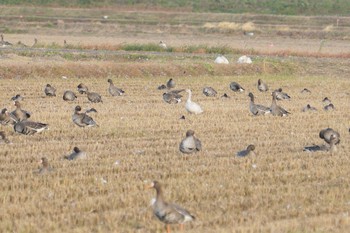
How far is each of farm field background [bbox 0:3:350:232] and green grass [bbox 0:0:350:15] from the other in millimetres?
60135

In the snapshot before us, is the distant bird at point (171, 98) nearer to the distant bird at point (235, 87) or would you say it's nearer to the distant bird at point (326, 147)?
the distant bird at point (235, 87)

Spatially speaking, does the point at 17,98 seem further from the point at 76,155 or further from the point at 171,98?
the point at 76,155

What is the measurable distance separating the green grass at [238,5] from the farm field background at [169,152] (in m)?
60.1

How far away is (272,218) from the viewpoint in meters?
12.3

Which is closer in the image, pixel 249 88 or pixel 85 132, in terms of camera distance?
pixel 85 132

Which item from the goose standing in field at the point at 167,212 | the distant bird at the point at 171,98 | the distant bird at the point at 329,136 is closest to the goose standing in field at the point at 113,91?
the distant bird at the point at 171,98

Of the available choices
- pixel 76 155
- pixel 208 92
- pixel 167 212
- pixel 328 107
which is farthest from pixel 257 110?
pixel 167 212

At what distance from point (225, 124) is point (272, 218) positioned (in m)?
11.0

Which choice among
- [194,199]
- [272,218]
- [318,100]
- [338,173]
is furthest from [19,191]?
[318,100]

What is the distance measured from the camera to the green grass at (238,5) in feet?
349

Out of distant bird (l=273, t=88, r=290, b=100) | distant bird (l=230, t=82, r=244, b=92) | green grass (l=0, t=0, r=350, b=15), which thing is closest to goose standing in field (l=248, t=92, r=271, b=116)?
distant bird (l=273, t=88, r=290, b=100)

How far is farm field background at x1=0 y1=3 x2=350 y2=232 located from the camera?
12.5m

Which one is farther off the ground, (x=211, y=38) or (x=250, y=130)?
(x=250, y=130)

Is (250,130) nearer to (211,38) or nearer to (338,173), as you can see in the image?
(338,173)
